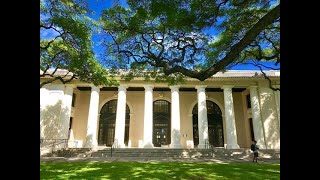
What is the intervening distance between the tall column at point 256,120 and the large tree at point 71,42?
1619 cm

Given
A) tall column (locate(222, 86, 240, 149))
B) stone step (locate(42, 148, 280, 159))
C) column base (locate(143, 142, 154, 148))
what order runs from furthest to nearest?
tall column (locate(222, 86, 240, 149)) < column base (locate(143, 142, 154, 148)) < stone step (locate(42, 148, 280, 159))

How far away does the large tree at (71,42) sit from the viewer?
497 inches

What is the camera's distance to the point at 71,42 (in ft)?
47.3

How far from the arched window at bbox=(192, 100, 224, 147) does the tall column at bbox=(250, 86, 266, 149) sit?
4792mm

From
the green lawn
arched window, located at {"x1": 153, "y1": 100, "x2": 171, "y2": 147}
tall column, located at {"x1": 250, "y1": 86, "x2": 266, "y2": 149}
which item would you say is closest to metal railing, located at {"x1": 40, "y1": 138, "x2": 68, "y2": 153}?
arched window, located at {"x1": 153, "y1": 100, "x2": 171, "y2": 147}

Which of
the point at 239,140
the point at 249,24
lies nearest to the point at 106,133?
the point at 239,140

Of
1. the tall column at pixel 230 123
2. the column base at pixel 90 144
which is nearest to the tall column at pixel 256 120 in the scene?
the tall column at pixel 230 123

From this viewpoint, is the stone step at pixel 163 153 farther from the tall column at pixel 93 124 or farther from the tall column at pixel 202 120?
the tall column at pixel 202 120

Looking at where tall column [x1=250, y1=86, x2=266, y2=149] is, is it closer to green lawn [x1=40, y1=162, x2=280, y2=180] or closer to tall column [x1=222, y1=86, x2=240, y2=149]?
tall column [x1=222, y1=86, x2=240, y2=149]

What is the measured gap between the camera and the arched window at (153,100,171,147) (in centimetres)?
2969

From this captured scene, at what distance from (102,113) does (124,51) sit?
750 inches
